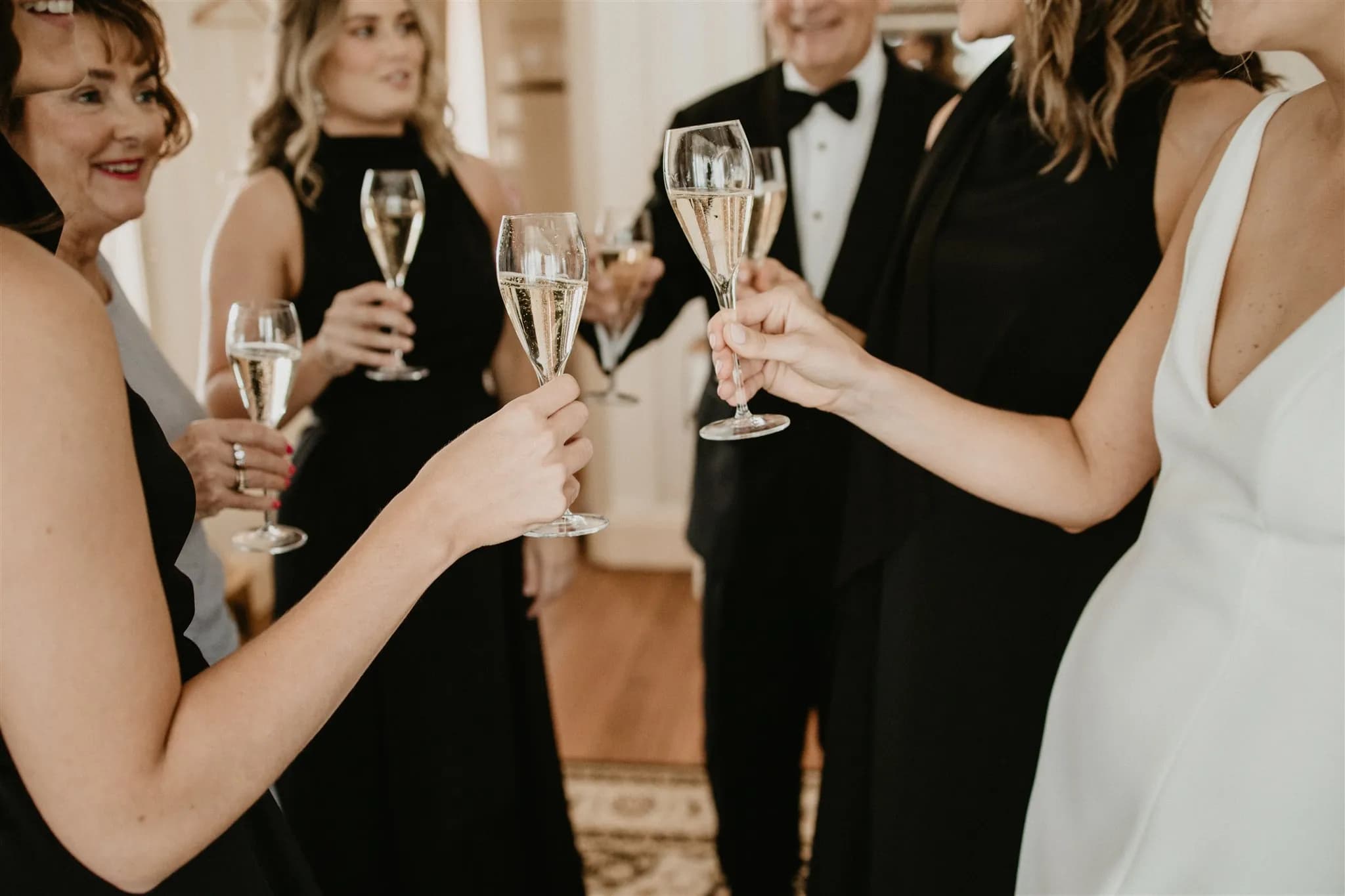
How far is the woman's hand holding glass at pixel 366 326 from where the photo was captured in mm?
1735

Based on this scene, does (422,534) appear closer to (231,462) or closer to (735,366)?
(735,366)

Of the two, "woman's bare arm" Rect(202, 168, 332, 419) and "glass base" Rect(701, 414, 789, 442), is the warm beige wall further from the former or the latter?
"glass base" Rect(701, 414, 789, 442)

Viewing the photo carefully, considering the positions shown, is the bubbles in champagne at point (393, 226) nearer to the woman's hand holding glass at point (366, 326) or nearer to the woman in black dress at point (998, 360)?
the woman's hand holding glass at point (366, 326)

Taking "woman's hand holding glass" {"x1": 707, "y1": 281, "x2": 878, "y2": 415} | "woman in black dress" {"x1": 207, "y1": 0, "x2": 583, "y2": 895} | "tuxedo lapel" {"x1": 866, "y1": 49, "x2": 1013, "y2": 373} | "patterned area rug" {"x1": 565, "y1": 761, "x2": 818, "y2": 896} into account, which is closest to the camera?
"woman's hand holding glass" {"x1": 707, "y1": 281, "x2": 878, "y2": 415}

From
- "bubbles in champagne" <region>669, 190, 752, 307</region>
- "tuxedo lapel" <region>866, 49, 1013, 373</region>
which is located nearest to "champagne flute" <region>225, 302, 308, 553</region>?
"bubbles in champagne" <region>669, 190, 752, 307</region>

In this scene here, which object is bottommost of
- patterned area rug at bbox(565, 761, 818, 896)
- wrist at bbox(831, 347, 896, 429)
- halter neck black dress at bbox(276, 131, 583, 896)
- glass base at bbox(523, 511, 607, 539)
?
patterned area rug at bbox(565, 761, 818, 896)

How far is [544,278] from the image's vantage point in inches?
42.3

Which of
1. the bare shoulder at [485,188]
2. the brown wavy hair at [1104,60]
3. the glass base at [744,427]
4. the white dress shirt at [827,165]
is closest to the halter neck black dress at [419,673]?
the bare shoulder at [485,188]

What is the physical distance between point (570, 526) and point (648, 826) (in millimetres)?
1883

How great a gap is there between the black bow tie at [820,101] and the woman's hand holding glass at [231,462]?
131 cm

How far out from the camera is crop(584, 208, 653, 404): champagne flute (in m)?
1.88

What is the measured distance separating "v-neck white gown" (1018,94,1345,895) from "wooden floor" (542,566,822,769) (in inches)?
67.7

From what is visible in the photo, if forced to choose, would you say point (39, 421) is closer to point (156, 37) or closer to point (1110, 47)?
point (156, 37)

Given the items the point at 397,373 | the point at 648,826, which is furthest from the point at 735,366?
the point at 648,826
